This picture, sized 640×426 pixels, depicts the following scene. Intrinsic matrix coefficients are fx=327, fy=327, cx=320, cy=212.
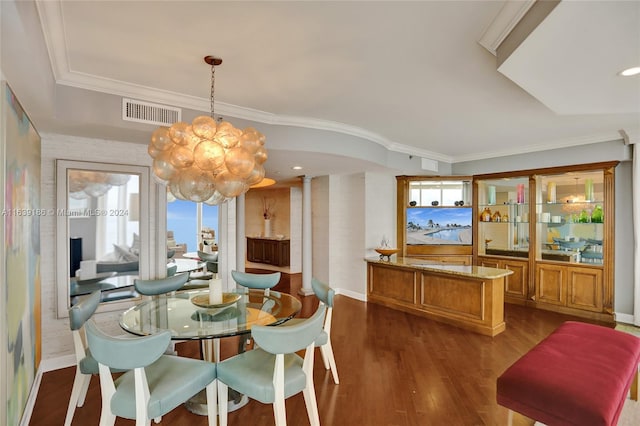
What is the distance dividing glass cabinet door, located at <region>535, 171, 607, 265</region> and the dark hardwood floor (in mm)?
1125

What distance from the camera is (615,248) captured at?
4512 mm

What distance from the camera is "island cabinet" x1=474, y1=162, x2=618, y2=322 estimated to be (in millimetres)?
4594

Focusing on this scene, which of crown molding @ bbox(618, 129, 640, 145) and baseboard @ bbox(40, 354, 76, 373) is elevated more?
crown molding @ bbox(618, 129, 640, 145)

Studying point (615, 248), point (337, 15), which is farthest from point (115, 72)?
point (615, 248)

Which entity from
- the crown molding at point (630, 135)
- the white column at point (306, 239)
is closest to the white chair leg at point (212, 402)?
the white column at point (306, 239)

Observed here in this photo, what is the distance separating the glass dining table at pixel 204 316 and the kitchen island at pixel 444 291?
2.42 m

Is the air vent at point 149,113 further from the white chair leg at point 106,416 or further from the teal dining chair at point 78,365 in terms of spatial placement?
the white chair leg at point 106,416

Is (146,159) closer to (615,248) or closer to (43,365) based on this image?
(43,365)

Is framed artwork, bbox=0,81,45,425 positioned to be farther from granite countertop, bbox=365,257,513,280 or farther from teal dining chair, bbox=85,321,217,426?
granite countertop, bbox=365,257,513,280

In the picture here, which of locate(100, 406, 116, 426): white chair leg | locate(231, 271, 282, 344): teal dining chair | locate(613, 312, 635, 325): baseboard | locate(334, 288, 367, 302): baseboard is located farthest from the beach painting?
locate(100, 406, 116, 426): white chair leg

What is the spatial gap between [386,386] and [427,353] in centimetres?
87

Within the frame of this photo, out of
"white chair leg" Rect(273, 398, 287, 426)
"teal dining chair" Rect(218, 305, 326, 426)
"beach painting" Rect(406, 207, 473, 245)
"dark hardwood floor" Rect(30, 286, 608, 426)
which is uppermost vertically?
"beach painting" Rect(406, 207, 473, 245)

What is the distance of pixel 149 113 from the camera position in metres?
3.03

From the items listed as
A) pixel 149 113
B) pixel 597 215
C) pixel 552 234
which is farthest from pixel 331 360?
pixel 597 215
